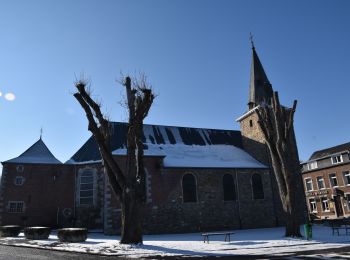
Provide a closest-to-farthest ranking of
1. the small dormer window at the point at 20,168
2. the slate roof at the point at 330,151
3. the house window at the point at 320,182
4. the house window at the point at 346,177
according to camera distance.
→ 1. the small dormer window at the point at 20,168
2. the house window at the point at 346,177
3. the slate roof at the point at 330,151
4. the house window at the point at 320,182

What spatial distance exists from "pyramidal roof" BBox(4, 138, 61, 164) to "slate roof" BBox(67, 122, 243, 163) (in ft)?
7.02

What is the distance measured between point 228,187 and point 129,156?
12851mm

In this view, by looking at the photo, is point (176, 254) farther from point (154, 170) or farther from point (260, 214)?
point (260, 214)

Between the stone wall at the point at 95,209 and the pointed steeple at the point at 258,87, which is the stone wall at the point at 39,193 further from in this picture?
the pointed steeple at the point at 258,87

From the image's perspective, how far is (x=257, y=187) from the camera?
2627 cm

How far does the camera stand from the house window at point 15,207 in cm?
2427

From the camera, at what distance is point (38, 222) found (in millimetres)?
24359

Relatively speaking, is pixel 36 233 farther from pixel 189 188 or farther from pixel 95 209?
pixel 189 188

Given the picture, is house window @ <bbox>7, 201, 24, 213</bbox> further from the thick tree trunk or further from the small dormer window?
the thick tree trunk

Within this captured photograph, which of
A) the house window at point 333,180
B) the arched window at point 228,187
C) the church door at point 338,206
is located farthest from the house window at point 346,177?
the arched window at point 228,187

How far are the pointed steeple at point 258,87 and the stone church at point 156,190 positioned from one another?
5090 millimetres

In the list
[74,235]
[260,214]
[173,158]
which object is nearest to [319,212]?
[260,214]

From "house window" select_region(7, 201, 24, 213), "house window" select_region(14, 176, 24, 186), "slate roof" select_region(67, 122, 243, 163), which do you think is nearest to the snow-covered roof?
"slate roof" select_region(67, 122, 243, 163)

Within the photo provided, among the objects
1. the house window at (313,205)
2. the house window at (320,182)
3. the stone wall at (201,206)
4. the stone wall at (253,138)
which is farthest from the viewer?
the house window at (313,205)
